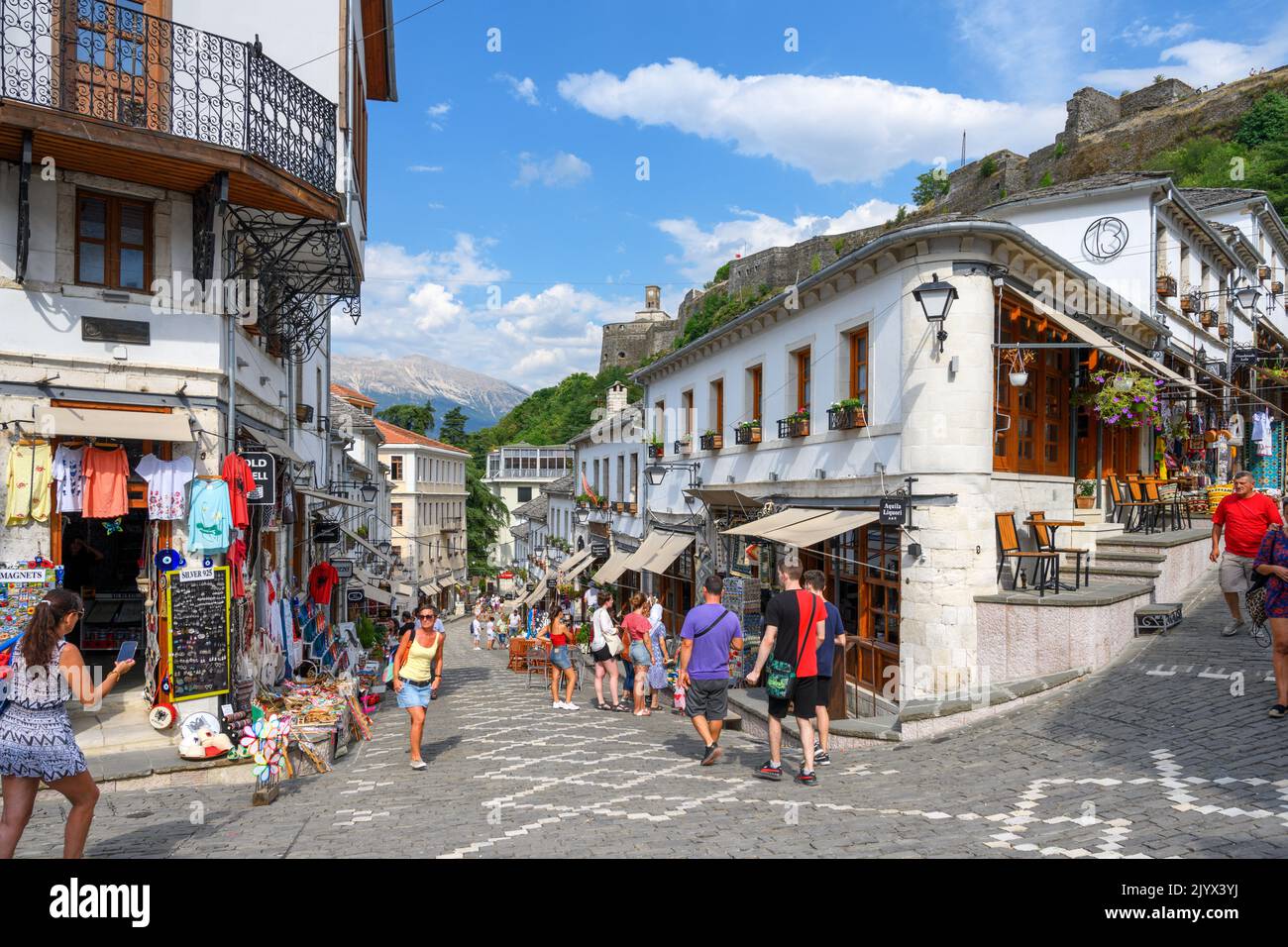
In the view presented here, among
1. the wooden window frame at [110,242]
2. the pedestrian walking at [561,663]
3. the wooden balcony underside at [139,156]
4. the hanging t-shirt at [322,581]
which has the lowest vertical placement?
the pedestrian walking at [561,663]

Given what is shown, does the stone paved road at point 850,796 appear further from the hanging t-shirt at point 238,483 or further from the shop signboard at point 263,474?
the shop signboard at point 263,474

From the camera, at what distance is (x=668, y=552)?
18.8 m

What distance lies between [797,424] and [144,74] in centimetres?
1043

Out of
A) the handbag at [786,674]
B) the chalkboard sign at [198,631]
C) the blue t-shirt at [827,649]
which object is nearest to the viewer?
the handbag at [786,674]

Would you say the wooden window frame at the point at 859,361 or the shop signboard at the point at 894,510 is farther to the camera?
the wooden window frame at the point at 859,361

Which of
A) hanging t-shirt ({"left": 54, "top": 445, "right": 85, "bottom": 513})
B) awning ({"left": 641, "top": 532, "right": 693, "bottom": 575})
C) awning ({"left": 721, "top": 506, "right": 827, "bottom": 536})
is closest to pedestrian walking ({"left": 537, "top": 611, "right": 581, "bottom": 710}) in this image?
awning ({"left": 721, "top": 506, "right": 827, "bottom": 536})

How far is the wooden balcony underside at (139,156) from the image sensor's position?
7930mm

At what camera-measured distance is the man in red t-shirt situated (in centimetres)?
877

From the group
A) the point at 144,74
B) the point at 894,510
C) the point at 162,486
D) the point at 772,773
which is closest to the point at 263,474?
the point at 162,486

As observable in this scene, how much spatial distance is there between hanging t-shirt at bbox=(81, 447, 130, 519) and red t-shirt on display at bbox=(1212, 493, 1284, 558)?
11749mm

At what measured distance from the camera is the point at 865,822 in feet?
19.5

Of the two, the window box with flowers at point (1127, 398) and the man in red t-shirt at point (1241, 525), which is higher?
the window box with flowers at point (1127, 398)

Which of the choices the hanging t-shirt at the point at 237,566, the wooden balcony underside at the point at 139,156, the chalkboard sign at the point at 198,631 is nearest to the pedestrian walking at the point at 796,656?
the chalkboard sign at the point at 198,631

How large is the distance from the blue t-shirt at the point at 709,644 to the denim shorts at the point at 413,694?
2797mm
